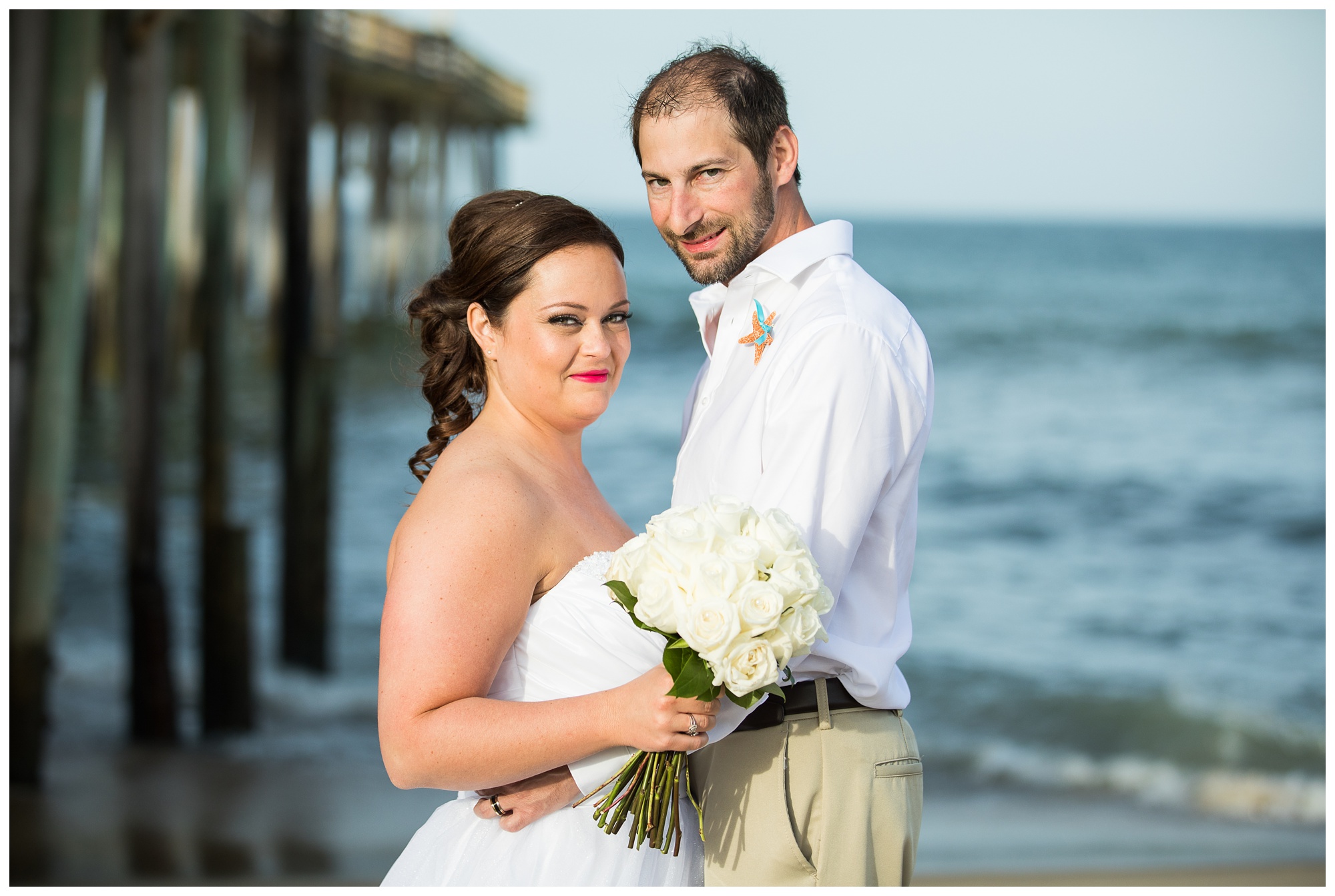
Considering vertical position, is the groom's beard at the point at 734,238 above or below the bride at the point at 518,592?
above

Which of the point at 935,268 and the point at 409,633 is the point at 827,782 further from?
the point at 935,268

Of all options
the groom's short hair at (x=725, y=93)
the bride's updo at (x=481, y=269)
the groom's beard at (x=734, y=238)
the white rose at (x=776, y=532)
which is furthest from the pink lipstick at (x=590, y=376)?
the white rose at (x=776, y=532)

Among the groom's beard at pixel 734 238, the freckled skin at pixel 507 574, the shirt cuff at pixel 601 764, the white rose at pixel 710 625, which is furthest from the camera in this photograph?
the groom's beard at pixel 734 238

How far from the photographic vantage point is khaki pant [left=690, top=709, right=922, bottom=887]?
2646 millimetres

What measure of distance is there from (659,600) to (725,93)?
134 cm

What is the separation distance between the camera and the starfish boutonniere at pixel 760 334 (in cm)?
277

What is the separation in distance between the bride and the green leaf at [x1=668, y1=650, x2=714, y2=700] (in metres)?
0.10

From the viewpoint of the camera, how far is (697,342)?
1094 inches

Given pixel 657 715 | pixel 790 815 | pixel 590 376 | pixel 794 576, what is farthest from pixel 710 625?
pixel 590 376

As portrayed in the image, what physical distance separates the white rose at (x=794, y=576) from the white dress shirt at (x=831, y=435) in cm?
Result: 32

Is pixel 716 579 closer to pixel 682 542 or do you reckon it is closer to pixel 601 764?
pixel 682 542

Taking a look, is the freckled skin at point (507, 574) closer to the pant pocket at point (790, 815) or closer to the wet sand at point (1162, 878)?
the pant pocket at point (790, 815)

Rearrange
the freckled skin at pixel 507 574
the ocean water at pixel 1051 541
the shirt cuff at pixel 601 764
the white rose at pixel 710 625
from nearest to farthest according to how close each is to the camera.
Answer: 1. the white rose at pixel 710 625
2. the freckled skin at pixel 507 574
3. the shirt cuff at pixel 601 764
4. the ocean water at pixel 1051 541

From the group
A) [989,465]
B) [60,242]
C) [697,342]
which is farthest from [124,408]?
[697,342]
